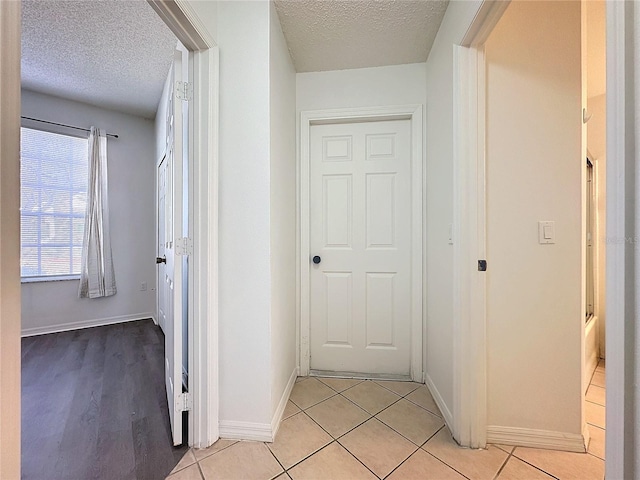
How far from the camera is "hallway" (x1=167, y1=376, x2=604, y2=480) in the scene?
1.24 metres

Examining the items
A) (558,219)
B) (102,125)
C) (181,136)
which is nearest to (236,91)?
(181,136)

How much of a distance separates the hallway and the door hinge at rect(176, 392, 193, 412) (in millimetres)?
202

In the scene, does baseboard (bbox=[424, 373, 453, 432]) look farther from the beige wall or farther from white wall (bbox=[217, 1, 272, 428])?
the beige wall

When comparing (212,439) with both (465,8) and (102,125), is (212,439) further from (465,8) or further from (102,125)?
(102,125)

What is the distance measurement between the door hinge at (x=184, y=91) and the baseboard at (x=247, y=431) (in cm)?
170

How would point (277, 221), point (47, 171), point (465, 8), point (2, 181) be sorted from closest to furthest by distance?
point (2, 181), point (465, 8), point (277, 221), point (47, 171)

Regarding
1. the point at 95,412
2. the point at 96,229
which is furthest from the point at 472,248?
the point at 96,229

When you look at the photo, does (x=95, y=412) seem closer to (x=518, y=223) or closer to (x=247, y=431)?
(x=247, y=431)

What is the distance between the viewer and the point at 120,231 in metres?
3.57

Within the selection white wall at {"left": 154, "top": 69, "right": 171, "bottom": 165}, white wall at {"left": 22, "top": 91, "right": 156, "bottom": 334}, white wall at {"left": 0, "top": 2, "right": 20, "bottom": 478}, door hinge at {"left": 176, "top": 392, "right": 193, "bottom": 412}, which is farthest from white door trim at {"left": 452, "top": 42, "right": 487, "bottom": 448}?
white wall at {"left": 22, "top": 91, "right": 156, "bottom": 334}

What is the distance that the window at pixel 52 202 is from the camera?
3.06m

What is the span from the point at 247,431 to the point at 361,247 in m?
1.39

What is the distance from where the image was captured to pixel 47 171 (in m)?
3.14

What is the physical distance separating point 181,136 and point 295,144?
2.93ft
